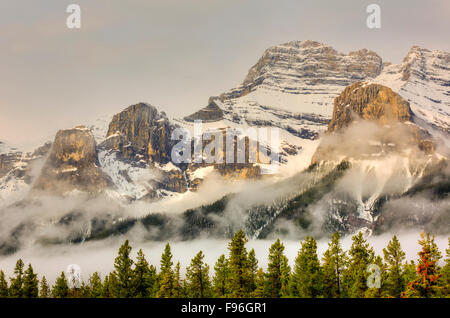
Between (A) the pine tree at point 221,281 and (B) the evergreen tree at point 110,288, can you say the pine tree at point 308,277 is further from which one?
(B) the evergreen tree at point 110,288

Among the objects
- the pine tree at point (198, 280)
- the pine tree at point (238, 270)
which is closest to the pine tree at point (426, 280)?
the pine tree at point (238, 270)

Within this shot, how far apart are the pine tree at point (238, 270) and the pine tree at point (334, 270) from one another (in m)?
12.6

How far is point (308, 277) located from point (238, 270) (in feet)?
37.7

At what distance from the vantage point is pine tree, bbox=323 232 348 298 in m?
86.1

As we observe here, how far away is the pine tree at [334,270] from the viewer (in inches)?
3388

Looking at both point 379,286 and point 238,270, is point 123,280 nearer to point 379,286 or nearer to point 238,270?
point 238,270

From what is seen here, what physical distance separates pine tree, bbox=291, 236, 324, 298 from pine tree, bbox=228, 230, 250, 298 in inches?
307

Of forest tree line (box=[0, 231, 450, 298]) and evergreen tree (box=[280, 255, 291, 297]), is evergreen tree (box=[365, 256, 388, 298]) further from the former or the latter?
evergreen tree (box=[280, 255, 291, 297])

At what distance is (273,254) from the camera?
94.2m
